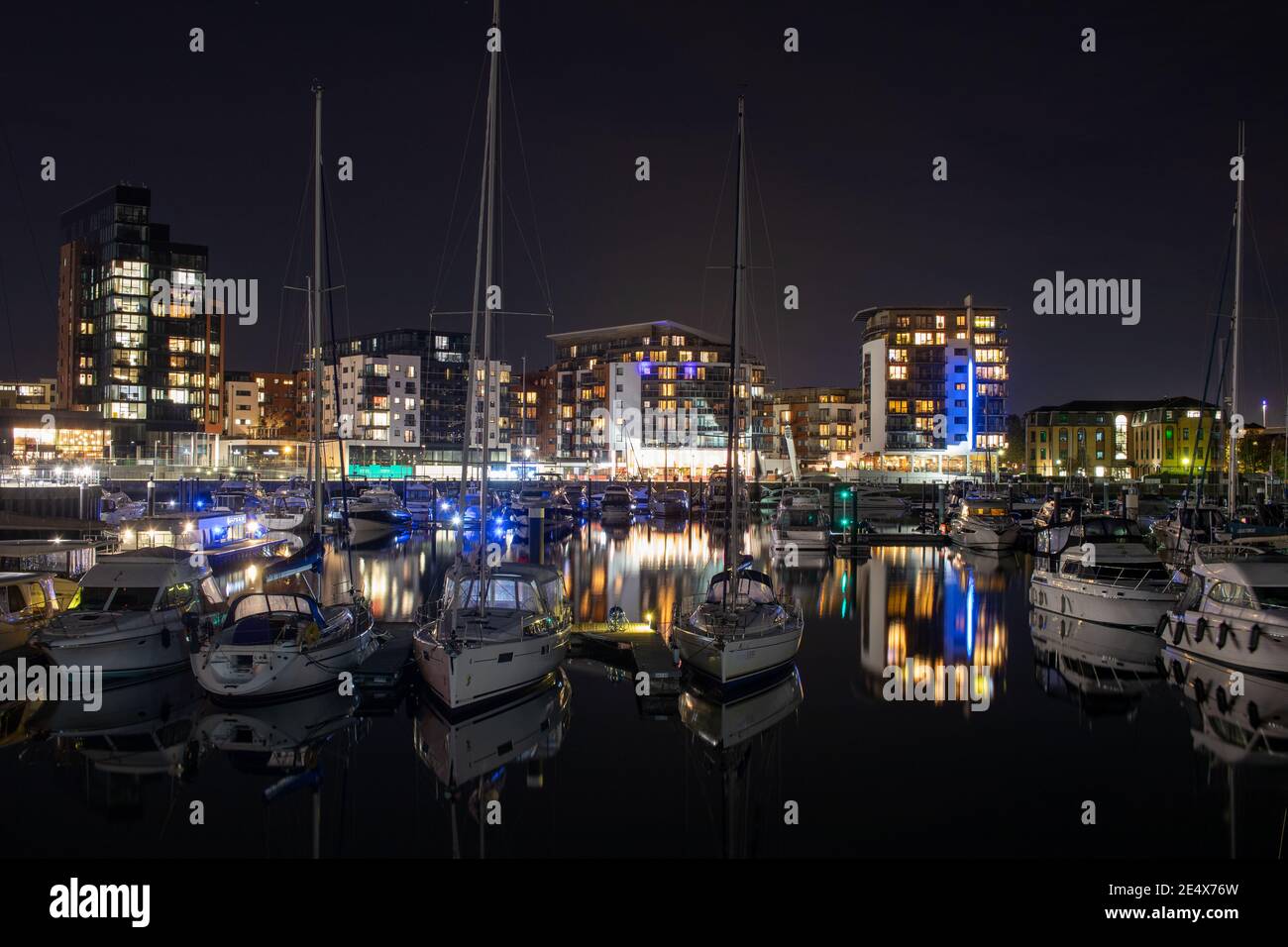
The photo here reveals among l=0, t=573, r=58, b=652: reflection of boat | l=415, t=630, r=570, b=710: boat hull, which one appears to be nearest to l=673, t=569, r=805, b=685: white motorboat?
l=415, t=630, r=570, b=710: boat hull

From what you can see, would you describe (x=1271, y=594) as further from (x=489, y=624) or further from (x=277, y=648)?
(x=277, y=648)

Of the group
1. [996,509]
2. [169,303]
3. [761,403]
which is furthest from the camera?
[761,403]

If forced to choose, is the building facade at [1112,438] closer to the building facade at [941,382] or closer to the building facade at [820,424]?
the building facade at [941,382]

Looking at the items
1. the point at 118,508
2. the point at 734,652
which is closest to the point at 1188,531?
the point at 734,652

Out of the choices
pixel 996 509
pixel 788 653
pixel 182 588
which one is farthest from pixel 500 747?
pixel 996 509

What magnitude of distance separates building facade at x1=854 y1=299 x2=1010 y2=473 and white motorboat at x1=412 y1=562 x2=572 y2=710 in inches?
5025

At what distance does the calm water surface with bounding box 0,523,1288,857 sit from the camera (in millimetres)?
15375

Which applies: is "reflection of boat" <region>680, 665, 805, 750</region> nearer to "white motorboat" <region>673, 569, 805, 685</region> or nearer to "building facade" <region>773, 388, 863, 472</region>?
"white motorboat" <region>673, 569, 805, 685</region>

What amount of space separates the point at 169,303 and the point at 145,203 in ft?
50.9

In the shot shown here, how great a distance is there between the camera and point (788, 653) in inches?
944

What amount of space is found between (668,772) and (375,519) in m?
60.2

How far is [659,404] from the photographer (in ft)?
514
